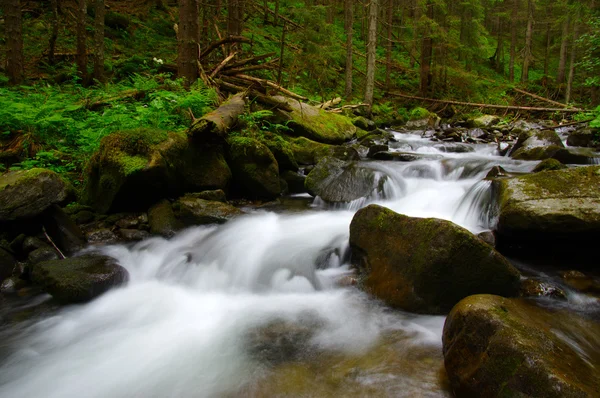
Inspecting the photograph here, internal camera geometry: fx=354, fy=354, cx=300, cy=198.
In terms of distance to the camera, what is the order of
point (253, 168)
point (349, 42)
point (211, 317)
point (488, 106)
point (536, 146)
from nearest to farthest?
point (211, 317)
point (253, 168)
point (536, 146)
point (349, 42)
point (488, 106)

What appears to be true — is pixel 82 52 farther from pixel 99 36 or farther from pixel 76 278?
pixel 76 278

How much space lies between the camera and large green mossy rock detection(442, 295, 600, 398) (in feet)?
6.85

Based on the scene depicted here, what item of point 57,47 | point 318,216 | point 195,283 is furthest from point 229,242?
point 57,47

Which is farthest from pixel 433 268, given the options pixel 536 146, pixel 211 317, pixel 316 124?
pixel 536 146

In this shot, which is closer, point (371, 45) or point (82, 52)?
point (82, 52)

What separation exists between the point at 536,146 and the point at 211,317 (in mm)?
9043

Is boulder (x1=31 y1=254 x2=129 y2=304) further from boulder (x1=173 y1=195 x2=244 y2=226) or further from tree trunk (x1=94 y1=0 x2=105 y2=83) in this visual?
tree trunk (x1=94 y1=0 x2=105 y2=83)

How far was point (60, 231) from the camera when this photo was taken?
4.86 m

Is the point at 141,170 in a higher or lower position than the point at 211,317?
higher

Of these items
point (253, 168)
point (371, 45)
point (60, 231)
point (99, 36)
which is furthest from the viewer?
point (371, 45)

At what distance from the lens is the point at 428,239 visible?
11.8 feet

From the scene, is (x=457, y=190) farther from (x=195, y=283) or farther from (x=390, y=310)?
(x=195, y=283)

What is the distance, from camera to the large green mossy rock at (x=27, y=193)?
4410mm

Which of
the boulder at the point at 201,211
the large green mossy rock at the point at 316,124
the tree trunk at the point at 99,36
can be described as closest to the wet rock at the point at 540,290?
the boulder at the point at 201,211
